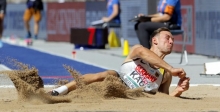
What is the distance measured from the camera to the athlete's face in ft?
30.3

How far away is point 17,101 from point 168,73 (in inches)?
73.0

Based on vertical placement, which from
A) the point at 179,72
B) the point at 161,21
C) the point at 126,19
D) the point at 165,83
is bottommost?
the point at 126,19

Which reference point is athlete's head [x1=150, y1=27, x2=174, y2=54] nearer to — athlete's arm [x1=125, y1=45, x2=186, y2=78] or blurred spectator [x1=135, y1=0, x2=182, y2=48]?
athlete's arm [x1=125, y1=45, x2=186, y2=78]

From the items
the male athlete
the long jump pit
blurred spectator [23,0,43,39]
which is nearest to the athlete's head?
the male athlete

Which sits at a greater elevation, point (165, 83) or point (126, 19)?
point (165, 83)

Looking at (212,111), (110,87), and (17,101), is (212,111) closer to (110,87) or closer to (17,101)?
(110,87)

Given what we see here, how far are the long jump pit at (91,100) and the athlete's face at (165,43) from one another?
21.5 inches

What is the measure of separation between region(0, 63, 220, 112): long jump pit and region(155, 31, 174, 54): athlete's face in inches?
21.5

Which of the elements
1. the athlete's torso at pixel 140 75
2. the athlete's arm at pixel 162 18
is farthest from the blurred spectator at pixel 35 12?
the athlete's torso at pixel 140 75

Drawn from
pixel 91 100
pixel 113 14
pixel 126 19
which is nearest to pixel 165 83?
pixel 91 100

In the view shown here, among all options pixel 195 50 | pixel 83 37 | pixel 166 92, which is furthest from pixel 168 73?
pixel 83 37

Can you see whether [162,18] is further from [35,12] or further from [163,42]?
[35,12]

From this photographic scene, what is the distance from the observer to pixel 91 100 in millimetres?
8727

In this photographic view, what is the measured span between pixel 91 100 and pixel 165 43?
1218 millimetres
